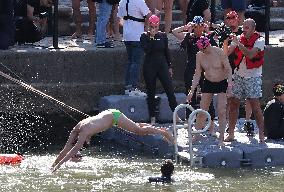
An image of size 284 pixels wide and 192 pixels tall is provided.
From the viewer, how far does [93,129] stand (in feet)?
63.1

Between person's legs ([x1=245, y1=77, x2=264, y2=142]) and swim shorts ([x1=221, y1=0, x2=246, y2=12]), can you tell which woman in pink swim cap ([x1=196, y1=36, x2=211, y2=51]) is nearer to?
person's legs ([x1=245, y1=77, x2=264, y2=142])

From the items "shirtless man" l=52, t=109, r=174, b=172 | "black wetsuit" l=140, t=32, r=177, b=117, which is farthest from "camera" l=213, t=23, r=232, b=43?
"shirtless man" l=52, t=109, r=174, b=172

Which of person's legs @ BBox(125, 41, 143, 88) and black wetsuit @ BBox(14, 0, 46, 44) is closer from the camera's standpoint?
person's legs @ BBox(125, 41, 143, 88)

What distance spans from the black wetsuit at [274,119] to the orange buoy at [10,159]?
394 cm

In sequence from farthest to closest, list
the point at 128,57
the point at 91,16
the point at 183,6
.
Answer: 1. the point at 183,6
2. the point at 91,16
3. the point at 128,57

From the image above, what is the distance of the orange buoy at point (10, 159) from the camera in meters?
20.2

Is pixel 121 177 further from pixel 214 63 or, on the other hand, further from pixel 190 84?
pixel 190 84

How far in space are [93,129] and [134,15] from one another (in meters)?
4.08

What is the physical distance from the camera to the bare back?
2030cm

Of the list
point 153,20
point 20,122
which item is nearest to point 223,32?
point 153,20

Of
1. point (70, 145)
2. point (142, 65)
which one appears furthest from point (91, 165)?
point (142, 65)

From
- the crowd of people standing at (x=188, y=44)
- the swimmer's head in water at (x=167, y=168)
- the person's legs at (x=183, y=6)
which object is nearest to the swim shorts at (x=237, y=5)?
the crowd of people standing at (x=188, y=44)

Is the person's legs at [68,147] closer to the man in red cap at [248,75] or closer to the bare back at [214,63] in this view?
the bare back at [214,63]

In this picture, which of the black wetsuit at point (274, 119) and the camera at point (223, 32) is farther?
the black wetsuit at point (274, 119)
